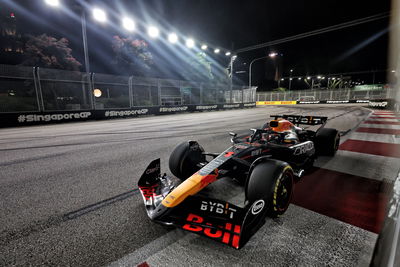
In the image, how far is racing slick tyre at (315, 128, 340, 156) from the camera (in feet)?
13.9

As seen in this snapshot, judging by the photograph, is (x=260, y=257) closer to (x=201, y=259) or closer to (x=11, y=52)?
(x=201, y=259)

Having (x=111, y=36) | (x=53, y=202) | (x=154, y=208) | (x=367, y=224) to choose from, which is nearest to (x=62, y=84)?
(x=111, y=36)

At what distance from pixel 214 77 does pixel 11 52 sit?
2556 centimetres

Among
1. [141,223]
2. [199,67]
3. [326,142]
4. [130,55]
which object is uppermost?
[130,55]

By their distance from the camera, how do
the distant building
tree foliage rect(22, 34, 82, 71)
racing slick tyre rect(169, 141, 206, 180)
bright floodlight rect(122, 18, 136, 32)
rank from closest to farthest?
racing slick tyre rect(169, 141, 206, 180) < bright floodlight rect(122, 18, 136, 32) < tree foliage rect(22, 34, 82, 71) < the distant building

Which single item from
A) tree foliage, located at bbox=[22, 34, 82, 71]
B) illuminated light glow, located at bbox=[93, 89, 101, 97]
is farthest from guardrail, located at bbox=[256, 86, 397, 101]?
tree foliage, located at bbox=[22, 34, 82, 71]

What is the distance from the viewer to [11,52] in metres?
19.2

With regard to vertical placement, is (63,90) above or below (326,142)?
above

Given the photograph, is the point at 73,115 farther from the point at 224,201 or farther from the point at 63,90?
the point at 224,201

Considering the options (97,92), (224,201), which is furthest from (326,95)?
(224,201)

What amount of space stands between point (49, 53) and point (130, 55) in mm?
7671

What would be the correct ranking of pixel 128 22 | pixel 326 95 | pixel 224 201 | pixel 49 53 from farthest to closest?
pixel 326 95
pixel 49 53
pixel 128 22
pixel 224 201

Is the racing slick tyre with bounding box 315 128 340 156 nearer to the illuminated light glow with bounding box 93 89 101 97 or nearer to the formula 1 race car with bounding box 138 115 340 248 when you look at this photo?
the formula 1 race car with bounding box 138 115 340 248

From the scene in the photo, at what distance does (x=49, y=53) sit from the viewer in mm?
18594
